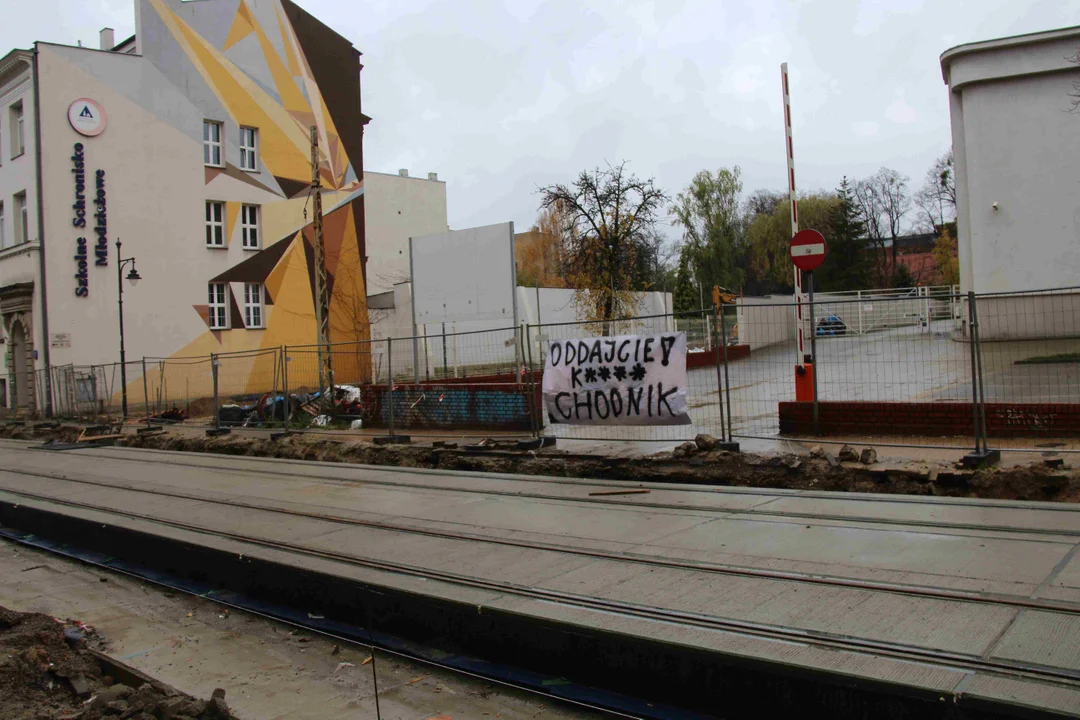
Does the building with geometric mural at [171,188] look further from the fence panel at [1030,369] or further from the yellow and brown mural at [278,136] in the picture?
the fence panel at [1030,369]

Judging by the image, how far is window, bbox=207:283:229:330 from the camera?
3584cm

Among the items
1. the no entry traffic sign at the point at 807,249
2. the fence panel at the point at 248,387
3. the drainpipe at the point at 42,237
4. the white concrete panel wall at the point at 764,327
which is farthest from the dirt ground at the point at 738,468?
the drainpipe at the point at 42,237

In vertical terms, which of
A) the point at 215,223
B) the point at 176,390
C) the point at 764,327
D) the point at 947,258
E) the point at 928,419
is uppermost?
the point at 215,223

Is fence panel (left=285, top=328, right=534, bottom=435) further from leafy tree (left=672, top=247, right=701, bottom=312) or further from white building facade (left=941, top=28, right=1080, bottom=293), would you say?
leafy tree (left=672, top=247, right=701, bottom=312)

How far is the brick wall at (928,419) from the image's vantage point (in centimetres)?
1043

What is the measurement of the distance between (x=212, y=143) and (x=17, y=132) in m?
6.97

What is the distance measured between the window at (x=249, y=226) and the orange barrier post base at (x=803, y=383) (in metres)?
29.3

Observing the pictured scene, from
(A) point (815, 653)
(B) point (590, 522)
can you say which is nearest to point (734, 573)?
(A) point (815, 653)

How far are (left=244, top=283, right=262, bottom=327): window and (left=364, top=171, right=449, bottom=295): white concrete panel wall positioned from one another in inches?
857

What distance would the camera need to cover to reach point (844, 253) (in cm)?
6169

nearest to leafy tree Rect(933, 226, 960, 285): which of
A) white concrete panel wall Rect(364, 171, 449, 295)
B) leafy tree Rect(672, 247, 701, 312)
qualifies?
leafy tree Rect(672, 247, 701, 312)

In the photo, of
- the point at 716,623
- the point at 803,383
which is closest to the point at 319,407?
the point at 803,383

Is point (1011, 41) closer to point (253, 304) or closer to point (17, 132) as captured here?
point (253, 304)

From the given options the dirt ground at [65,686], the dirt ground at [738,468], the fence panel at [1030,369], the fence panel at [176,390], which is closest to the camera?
the dirt ground at [65,686]
